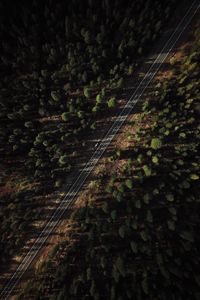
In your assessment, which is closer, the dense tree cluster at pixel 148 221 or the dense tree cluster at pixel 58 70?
the dense tree cluster at pixel 148 221

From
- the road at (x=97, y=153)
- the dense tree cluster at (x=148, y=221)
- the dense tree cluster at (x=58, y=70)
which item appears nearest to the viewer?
the dense tree cluster at (x=148, y=221)

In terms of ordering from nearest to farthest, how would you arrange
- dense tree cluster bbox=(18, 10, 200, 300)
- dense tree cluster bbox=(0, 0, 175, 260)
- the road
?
dense tree cluster bbox=(18, 10, 200, 300) < the road < dense tree cluster bbox=(0, 0, 175, 260)

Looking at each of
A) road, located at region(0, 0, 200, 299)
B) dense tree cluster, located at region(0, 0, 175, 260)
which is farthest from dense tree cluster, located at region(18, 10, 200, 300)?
dense tree cluster, located at region(0, 0, 175, 260)

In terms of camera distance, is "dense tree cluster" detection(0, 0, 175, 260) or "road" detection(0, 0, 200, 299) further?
"dense tree cluster" detection(0, 0, 175, 260)

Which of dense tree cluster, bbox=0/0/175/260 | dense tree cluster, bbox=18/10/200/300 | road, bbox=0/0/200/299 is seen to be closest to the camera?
dense tree cluster, bbox=18/10/200/300

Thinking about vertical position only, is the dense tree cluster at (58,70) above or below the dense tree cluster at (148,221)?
above

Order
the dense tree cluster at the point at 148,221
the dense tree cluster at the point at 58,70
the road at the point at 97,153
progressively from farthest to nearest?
the dense tree cluster at the point at 58,70 < the road at the point at 97,153 < the dense tree cluster at the point at 148,221

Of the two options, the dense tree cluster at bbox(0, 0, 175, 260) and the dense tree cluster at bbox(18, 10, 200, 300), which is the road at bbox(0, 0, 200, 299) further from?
the dense tree cluster at bbox(0, 0, 175, 260)

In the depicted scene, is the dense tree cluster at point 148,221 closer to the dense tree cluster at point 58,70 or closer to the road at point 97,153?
the road at point 97,153

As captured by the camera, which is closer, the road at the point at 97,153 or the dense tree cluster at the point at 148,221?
the dense tree cluster at the point at 148,221

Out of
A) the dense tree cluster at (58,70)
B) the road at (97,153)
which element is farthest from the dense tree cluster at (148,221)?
the dense tree cluster at (58,70)
